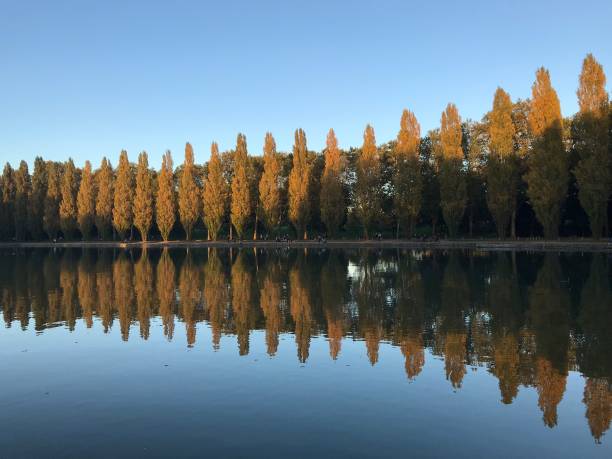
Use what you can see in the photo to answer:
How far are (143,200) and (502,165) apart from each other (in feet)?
152

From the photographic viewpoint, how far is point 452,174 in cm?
5319

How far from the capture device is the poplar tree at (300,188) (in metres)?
60.7

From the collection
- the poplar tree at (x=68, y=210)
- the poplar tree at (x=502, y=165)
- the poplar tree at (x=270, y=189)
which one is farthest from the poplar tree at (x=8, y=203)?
the poplar tree at (x=502, y=165)

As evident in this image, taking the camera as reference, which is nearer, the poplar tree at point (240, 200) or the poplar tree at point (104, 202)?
the poplar tree at point (240, 200)

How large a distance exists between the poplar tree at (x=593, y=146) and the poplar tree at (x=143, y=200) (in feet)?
171

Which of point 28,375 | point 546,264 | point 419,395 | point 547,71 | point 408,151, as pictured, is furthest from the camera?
point 408,151

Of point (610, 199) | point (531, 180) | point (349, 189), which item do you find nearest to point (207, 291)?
point (531, 180)

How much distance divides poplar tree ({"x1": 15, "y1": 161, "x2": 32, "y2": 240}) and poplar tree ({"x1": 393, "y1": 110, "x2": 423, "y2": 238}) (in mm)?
57813

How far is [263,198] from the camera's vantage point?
205 ft

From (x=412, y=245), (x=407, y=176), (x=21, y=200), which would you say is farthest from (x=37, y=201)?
(x=412, y=245)

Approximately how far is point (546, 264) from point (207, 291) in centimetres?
2007

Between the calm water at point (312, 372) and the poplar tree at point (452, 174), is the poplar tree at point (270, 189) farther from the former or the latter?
the calm water at point (312, 372)

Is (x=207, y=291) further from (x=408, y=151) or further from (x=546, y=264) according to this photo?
(x=408, y=151)

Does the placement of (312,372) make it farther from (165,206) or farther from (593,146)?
(165,206)
